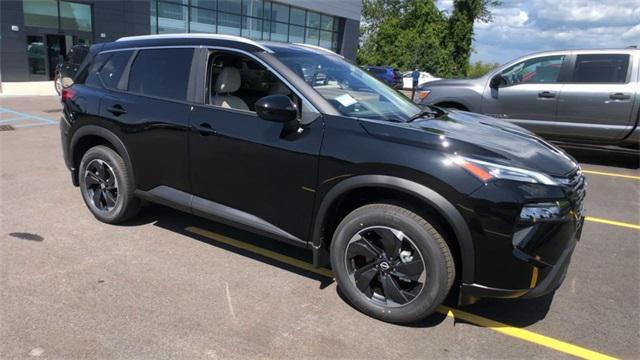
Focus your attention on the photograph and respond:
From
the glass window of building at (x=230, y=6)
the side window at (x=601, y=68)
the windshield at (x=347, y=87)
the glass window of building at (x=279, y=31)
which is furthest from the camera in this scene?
the glass window of building at (x=279, y=31)

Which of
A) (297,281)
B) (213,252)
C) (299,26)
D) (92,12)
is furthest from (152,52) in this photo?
(299,26)

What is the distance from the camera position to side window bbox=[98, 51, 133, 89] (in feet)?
15.0

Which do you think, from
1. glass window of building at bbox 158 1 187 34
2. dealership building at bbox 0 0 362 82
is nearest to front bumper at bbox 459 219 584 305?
dealership building at bbox 0 0 362 82

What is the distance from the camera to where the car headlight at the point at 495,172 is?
2879mm

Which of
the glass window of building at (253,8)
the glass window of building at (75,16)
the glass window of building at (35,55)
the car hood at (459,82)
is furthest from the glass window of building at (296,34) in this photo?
the car hood at (459,82)

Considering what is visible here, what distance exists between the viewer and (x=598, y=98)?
8.05 metres

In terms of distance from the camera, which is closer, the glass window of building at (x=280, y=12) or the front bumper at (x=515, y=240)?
the front bumper at (x=515, y=240)

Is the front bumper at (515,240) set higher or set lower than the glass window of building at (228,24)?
lower

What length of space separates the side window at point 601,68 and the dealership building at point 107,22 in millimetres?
17120

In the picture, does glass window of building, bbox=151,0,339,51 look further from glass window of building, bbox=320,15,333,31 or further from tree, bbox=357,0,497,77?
tree, bbox=357,0,497,77

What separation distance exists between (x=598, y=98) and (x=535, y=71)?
1.10 m

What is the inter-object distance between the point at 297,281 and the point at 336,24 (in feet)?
131

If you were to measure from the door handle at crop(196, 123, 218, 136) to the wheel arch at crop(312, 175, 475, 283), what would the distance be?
1091mm

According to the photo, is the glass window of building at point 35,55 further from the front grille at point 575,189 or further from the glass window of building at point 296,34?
the front grille at point 575,189
